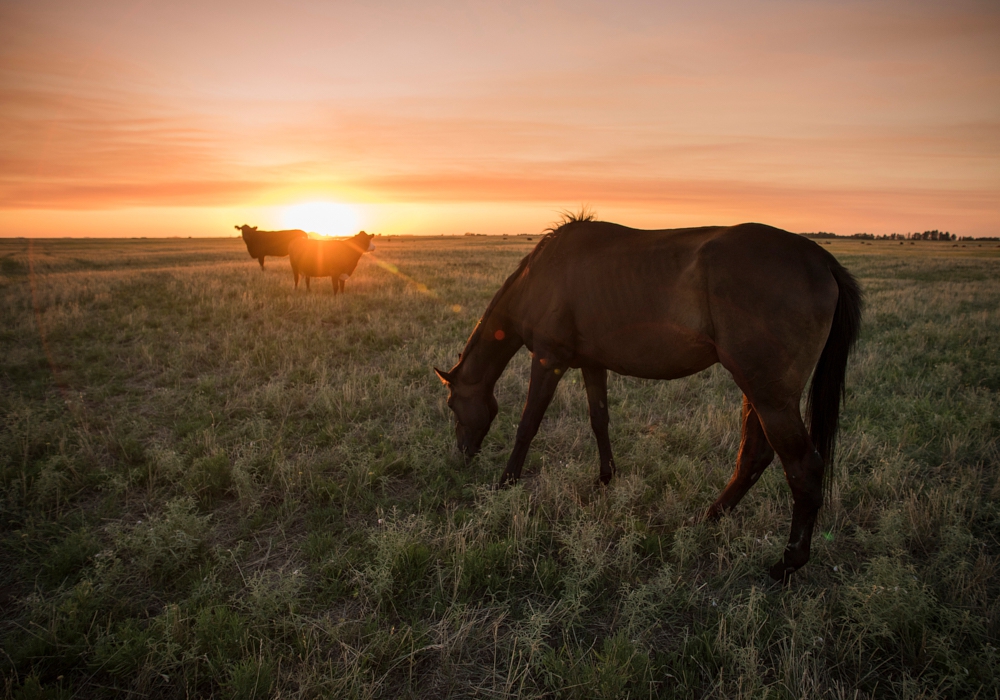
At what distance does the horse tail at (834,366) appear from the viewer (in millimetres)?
3141

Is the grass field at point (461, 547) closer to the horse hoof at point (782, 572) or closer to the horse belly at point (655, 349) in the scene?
the horse hoof at point (782, 572)

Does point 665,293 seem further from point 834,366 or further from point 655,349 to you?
point 834,366

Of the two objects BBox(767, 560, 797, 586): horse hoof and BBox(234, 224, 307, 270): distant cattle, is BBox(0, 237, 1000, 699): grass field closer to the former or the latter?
BBox(767, 560, 797, 586): horse hoof

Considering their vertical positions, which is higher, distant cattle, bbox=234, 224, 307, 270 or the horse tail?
distant cattle, bbox=234, 224, 307, 270

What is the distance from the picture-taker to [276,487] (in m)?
4.38

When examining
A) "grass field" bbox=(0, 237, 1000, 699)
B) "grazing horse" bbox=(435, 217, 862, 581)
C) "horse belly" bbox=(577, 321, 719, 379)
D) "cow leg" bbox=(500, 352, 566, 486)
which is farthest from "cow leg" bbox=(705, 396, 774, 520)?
"cow leg" bbox=(500, 352, 566, 486)

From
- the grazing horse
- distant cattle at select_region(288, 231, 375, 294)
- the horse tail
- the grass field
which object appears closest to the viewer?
the grass field

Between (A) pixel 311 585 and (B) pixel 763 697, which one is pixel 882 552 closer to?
(B) pixel 763 697

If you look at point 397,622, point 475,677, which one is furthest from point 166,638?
point 475,677

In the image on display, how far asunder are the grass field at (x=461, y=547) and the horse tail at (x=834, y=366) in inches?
33.5

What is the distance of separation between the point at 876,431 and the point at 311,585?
6.05m

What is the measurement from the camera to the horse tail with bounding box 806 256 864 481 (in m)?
3.14

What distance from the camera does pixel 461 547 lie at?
3.30m

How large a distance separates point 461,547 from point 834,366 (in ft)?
9.79
